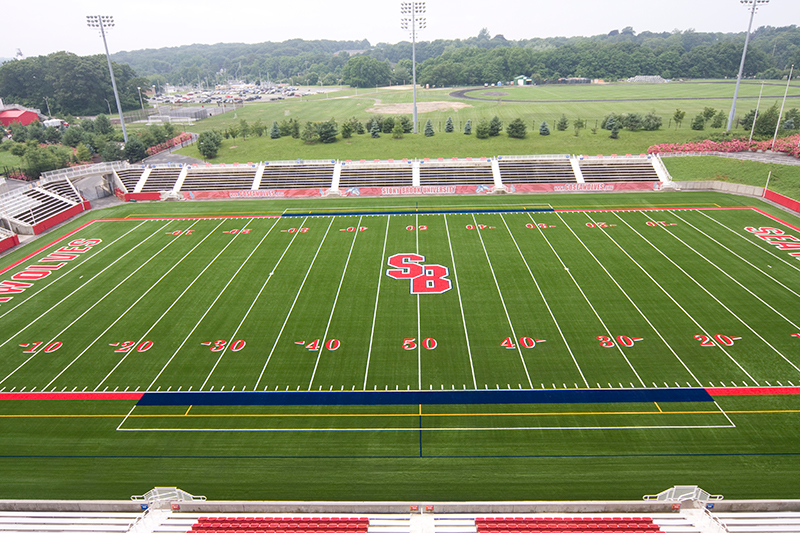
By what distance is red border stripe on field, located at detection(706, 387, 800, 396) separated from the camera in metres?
19.1

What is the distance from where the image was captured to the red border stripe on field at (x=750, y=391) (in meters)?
19.1

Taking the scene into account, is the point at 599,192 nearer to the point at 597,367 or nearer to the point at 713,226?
the point at 713,226

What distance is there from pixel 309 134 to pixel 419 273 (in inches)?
1621

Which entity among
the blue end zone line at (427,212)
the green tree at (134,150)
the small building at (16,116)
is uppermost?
the small building at (16,116)

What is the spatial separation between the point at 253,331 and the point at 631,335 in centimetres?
2032

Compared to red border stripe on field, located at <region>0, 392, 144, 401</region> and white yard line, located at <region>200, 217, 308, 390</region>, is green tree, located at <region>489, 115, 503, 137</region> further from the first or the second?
red border stripe on field, located at <region>0, 392, 144, 401</region>

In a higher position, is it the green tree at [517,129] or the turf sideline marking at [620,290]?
the green tree at [517,129]

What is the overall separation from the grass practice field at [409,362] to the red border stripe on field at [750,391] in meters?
0.11

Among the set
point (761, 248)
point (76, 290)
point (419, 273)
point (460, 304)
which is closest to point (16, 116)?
point (76, 290)

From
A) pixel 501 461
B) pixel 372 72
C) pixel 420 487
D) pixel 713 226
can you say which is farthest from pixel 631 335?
pixel 372 72

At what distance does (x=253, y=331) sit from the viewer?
2452cm

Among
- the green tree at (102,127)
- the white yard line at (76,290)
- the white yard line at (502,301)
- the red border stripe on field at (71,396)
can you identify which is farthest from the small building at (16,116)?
the white yard line at (502,301)

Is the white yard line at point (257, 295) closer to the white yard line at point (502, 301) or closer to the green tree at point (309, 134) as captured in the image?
the white yard line at point (502, 301)

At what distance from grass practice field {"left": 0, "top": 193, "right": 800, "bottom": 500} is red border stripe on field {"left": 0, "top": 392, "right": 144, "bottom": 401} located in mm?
108
